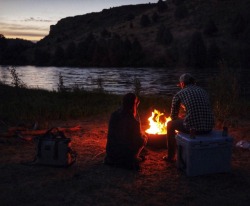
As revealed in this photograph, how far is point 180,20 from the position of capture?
3583 inches

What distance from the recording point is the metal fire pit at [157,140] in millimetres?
8977

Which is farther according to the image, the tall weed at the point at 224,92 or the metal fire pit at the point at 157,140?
the tall weed at the point at 224,92

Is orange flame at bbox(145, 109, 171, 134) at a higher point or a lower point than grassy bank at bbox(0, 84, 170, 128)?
higher

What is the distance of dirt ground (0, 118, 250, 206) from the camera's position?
596 cm

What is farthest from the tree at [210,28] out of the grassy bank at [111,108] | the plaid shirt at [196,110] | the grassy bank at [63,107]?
the plaid shirt at [196,110]

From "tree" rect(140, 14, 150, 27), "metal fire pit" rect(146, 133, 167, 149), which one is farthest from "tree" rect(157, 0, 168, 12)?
"metal fire pit" rect(146, 133, 167, 149)

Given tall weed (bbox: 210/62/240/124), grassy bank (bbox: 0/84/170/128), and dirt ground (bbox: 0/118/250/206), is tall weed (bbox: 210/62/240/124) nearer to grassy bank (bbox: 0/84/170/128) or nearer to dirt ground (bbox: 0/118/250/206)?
grassy bank (bbox: 0/84/170/128)

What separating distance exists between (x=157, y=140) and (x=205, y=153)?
216cm

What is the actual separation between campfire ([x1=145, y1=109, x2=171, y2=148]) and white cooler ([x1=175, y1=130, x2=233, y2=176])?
1.73 m

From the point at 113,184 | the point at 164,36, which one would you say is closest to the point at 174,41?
the point at 164,36

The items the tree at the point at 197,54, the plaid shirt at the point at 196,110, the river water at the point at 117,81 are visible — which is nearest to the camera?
the plaid shirt at the point at 196,110

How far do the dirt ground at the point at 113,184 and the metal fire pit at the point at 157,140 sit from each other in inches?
13.4

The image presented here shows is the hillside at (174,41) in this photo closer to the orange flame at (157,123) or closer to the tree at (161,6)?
the tree at (161,6)

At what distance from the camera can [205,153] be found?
695 cm
